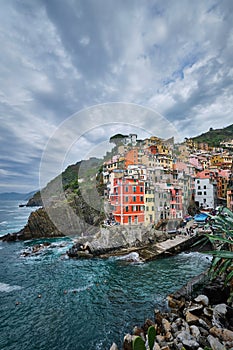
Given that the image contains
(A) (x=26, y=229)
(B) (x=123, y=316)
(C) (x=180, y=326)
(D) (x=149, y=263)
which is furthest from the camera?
(A) (x=26, y=229)

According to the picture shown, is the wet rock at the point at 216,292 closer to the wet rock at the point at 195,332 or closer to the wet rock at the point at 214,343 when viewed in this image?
the wet rock at the point at 195,332

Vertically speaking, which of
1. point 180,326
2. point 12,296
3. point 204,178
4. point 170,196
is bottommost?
point 12,296

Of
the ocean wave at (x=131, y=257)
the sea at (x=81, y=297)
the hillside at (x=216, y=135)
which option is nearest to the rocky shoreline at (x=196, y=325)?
the sea at (x=81, y=297)

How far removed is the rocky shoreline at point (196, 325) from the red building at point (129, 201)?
992 centimetres

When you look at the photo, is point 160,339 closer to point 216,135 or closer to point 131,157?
point 131,157

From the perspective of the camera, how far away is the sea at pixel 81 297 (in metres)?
6.64

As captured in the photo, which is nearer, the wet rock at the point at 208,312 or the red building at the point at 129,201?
the wet rock at the point at 208,312

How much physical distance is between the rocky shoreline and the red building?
992 cm

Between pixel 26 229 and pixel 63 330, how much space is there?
66.1ft

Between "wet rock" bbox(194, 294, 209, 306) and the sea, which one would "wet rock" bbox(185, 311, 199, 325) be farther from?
the sea

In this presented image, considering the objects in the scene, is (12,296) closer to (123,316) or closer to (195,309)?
(123,316)

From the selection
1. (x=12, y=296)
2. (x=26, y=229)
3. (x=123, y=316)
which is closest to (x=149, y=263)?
(x=123, y=316)

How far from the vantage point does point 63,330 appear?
694 cm

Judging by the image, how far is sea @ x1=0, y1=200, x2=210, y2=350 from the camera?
6.64 metres
